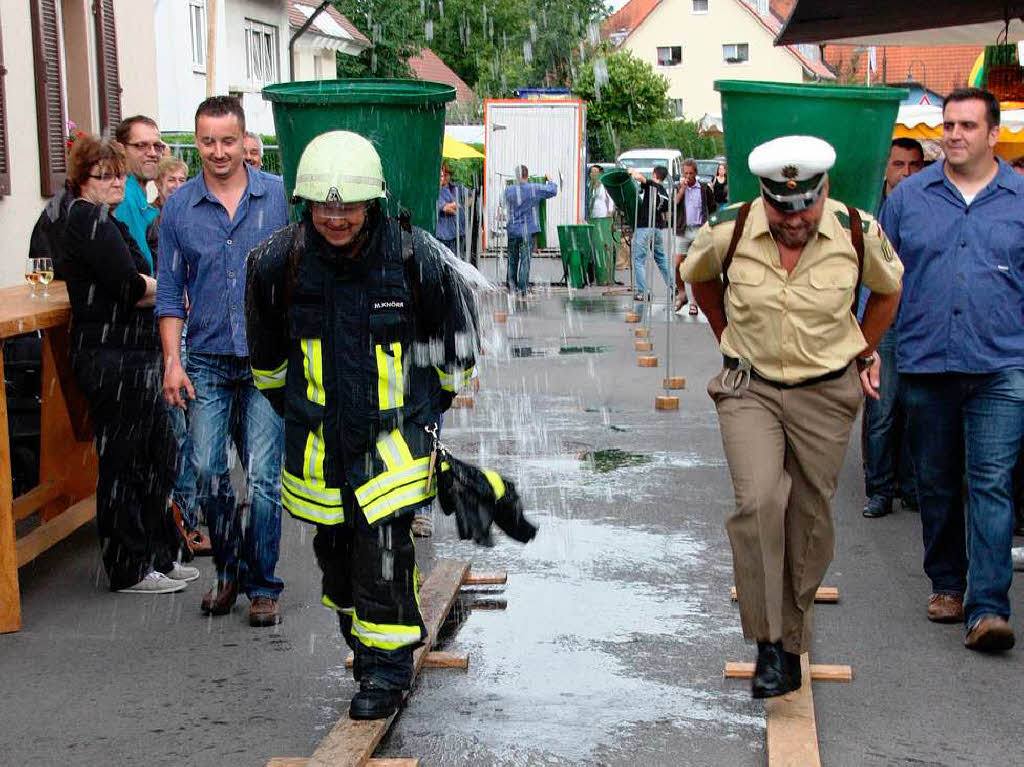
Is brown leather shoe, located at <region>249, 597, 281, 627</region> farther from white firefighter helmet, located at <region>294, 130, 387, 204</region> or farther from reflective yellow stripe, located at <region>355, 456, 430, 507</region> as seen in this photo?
white firefighter helmet, located at <region>294, 130, 387, 204</region>

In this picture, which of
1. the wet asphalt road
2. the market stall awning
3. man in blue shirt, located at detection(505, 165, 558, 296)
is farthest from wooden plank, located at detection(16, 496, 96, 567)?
man in blue shirt, located at detection(505, 165, 558, 296)

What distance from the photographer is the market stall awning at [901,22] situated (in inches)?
431

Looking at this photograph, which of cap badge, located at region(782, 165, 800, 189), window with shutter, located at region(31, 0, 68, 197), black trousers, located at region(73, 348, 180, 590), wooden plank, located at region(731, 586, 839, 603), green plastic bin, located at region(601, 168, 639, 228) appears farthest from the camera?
green plastic bin, located at region(601, 168, 639, 228)

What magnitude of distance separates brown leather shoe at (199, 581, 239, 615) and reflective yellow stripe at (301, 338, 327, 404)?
1947 millimetres

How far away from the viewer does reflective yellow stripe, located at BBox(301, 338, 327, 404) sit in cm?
491

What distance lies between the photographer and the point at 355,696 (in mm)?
5043

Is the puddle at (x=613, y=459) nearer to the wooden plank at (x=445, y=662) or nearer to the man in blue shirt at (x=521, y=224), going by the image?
the wooden plank at (x=445, y=662)

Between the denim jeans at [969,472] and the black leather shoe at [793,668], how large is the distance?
1100 mm

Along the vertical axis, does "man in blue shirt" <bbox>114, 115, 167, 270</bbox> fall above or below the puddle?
above

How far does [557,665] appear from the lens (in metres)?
5.79

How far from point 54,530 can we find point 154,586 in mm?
750

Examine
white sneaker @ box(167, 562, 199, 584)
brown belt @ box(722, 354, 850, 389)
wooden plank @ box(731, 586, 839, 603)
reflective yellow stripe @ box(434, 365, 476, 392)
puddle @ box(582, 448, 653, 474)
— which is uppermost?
reflective yellow stripe @ box(434, 365, 476, 392)

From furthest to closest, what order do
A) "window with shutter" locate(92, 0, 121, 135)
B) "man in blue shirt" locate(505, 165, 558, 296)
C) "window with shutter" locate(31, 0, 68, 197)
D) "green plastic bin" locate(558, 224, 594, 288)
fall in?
1. "green plastic bin" locate(558, 224, 594, 288)
2. "man in blue shirt" locate(505, 165, 558, 296)
3. "window with shutter" locate(92, 0, 121, 135)
4. "window with shutter" locate(31, 0, 68, 197)

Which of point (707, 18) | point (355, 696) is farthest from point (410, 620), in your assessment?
point (707, 18)
